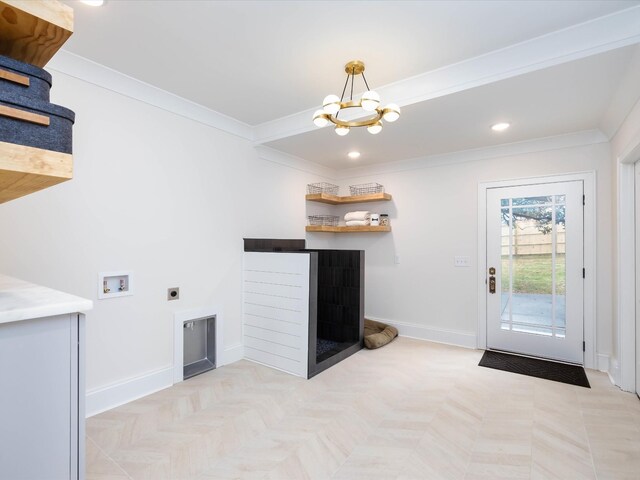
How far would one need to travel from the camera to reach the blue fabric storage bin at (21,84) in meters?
0.65

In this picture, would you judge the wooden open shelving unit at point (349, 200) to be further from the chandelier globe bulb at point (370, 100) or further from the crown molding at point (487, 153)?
the chandelier globe bulb at point (370, 100)

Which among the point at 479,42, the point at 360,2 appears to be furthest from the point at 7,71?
the point at 479,42

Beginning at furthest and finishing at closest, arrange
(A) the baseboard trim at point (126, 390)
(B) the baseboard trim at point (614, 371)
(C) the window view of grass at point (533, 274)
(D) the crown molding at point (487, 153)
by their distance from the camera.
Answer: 1. (C) the window view of grass at point (533, 274)
2. (D) the crown molding at point (487, 153)
3. (B) the baseboard trim at point (614, 371)
4. (A) the baseboard trim at point (126, 390)

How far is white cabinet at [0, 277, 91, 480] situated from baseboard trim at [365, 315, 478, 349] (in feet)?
12.7

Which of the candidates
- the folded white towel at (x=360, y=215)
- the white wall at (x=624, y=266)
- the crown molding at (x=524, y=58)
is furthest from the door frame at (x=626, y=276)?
the folded white towel at (x=360, y=215)

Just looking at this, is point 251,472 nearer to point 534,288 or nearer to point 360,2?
point 360,2

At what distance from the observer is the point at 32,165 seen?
66cm

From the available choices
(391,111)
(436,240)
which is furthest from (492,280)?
(391,111)

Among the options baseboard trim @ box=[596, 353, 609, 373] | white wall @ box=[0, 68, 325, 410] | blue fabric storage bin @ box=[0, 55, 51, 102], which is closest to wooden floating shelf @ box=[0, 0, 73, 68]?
blue fabric storage bin @ box=[0, 55, 51, 102]

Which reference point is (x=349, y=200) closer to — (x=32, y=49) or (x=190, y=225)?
(x=190, y=225)

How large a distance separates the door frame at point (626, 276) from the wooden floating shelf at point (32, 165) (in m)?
3.59

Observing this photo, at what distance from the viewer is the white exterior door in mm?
3340

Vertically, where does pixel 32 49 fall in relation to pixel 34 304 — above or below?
above

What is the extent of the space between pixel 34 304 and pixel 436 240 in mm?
3966
